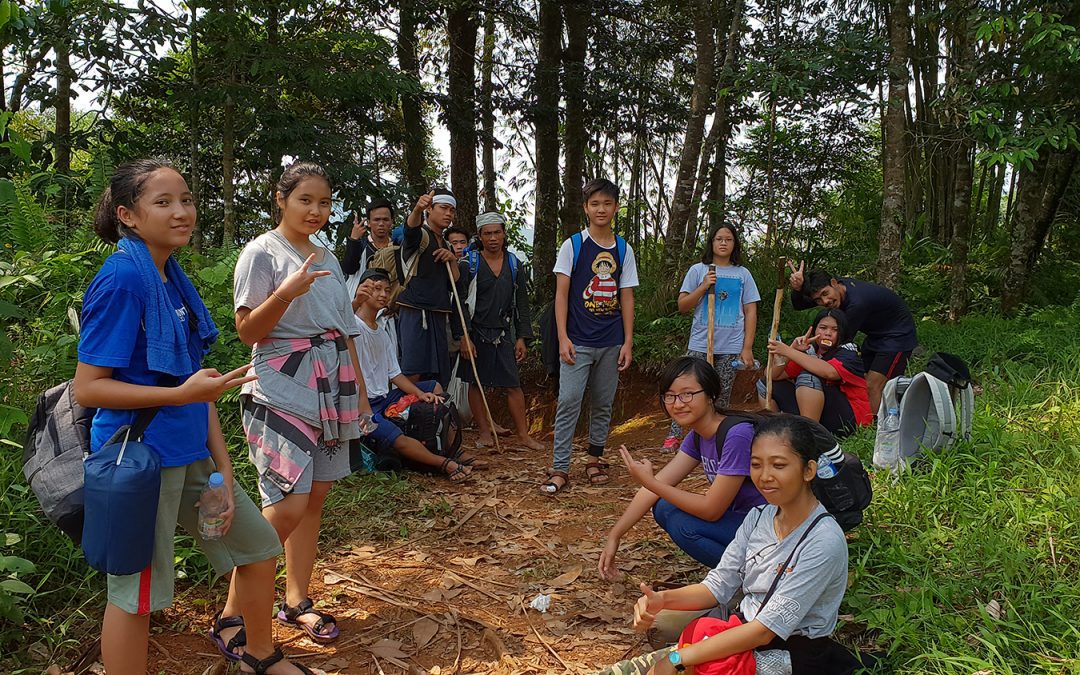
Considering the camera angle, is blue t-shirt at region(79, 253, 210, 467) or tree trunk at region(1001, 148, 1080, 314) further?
tree trunk at region(1001, 148, 1080, 314)

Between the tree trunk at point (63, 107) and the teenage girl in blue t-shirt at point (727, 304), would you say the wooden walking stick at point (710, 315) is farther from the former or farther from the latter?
the tree trunk at point (63, 107)

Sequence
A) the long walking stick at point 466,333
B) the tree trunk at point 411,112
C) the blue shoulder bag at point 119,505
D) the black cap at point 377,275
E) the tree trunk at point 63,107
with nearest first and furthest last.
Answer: the blue shoulder bag at point 119,505, the black cap at point 377,275, the long walking stick at point 466,333, the tree trunk at point 63,107, the tree trunk at point 411,112

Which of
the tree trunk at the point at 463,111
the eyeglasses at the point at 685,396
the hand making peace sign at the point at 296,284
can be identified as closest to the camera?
the hand making peace sign at the point at 296,284

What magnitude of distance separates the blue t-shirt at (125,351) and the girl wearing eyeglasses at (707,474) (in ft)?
5.56

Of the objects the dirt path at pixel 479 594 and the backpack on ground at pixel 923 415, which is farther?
the backpack on ground at pixel 923 415

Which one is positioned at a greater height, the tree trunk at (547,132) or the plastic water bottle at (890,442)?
the tree trunk at (547,132)

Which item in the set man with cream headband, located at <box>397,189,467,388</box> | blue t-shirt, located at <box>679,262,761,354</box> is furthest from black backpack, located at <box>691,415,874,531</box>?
man with cream headband, located at <box>397,189,467,388</box>

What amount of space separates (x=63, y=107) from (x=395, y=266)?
3.88 meters

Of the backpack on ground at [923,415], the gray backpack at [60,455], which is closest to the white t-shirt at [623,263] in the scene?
the backpack on ground at [923,415]

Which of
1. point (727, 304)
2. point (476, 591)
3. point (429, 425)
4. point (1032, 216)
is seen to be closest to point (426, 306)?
point (429, 425)

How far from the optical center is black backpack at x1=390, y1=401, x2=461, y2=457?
5.58m

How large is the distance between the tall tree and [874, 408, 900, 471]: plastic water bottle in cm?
564

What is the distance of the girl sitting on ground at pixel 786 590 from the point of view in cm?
260

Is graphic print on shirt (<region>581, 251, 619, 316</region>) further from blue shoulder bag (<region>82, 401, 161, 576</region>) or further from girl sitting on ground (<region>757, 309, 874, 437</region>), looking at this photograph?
blue shoulder bag (<region>82, 401, 161, 576</region>)
